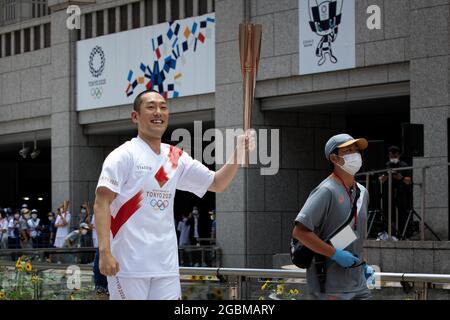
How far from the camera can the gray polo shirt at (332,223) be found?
7.64 m

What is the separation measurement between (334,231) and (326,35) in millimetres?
20290

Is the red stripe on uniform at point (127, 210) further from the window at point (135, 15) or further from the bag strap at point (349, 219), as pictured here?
the window at point (135, 15)

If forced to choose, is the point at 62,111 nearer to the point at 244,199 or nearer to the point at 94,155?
the point at 94,155

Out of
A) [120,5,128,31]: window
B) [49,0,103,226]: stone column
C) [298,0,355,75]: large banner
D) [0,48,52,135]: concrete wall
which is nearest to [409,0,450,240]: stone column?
[298,0,355,75]: large banner

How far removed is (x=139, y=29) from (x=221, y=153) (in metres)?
6.73

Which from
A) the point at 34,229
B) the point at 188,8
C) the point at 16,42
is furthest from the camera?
the point at 16,42

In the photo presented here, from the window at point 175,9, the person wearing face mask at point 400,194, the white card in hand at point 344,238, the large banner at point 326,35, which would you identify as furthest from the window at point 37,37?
the white card in hand at point 344,238

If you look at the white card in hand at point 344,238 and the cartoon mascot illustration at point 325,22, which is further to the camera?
the cartoon mascot illustration at point 325,22

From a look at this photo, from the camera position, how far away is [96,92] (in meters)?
36.4

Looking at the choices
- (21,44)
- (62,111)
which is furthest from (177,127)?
(21,44)

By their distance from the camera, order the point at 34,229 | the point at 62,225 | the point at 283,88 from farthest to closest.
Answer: the point at 34,229, the point at 62,225, the point at 283,88

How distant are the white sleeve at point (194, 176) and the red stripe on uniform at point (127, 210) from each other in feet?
1.76

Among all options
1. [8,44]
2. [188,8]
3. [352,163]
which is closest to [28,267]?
[352,163]

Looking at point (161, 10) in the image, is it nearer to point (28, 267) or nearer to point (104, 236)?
point (28, 267)
